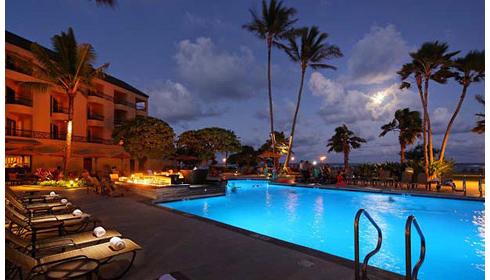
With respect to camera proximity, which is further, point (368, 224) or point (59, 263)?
point (368, 224)

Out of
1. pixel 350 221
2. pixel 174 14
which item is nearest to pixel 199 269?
pixel 350 221

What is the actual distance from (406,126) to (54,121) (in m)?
33.3

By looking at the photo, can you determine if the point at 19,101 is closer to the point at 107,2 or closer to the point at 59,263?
the point at 107,2

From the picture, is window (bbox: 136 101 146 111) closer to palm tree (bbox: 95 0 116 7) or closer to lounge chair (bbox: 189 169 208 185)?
lounge chair (bbox: 189 169 208 185)

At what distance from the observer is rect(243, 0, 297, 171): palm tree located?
21547mm

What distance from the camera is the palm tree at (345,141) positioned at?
3188 cm

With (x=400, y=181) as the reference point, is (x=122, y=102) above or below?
above

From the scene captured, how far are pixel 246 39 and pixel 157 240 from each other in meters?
23.2

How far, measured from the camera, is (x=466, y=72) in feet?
52.2

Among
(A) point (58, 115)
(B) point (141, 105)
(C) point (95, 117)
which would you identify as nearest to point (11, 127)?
(A) point (58, 115)

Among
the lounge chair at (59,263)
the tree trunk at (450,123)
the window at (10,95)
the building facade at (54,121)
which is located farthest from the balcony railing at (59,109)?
the tree trunk at (450,123)

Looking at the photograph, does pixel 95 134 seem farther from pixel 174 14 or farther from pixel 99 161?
pixel 174 14

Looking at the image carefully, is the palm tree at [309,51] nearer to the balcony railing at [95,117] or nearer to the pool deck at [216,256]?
the pool deck at [216,256]

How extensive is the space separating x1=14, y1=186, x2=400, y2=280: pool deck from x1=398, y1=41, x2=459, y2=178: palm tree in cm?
1451
